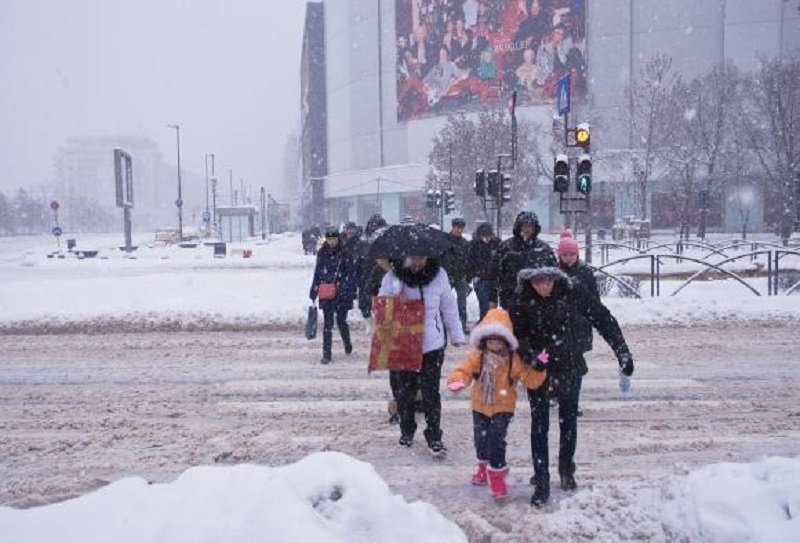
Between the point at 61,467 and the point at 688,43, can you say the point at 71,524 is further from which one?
the point at 688,43

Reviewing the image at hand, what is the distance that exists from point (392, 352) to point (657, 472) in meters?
2.18

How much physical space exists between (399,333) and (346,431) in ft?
4.00

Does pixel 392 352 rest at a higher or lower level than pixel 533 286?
lower

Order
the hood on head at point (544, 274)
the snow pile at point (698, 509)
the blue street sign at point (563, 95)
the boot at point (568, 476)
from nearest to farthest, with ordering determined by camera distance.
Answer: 1. the snow pile at point (698, 509)
2. the hood on head at point (544, 274)
3. the boot at point (568, 476)
4. the blue street sign at point (563, 95)

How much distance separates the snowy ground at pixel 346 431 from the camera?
3.71 meters

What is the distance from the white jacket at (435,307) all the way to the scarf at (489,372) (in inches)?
31.8

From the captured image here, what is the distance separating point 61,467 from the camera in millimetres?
5191

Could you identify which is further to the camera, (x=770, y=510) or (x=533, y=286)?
(x=533, y=286)

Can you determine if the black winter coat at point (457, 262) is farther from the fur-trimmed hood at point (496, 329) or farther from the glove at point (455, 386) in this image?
the glove at point (455, 386)

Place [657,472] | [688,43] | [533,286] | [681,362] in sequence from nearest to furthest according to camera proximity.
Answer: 1. [533,286]
2. [657,472]
3. [681,362]
4. [688,43]

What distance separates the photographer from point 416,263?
215 inches

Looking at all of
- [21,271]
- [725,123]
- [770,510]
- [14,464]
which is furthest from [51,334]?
[725,123]

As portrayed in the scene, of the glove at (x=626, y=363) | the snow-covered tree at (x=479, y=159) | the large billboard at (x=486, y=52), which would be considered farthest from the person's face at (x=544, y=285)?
the large billboard at (x=486, y=52)

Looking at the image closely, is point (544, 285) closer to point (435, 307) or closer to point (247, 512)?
point (435, 307)
